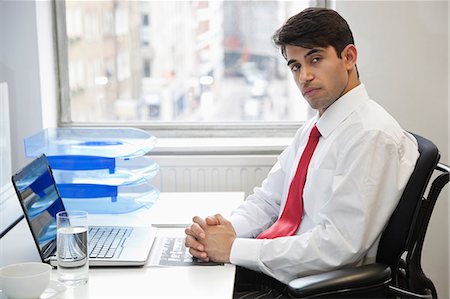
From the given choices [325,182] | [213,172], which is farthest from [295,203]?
[213,172]

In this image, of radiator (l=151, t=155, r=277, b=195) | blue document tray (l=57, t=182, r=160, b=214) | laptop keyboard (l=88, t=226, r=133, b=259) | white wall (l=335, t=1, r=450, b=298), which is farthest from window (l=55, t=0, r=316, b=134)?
laptop keyboard (l=88, t=226, r=133, b=259)

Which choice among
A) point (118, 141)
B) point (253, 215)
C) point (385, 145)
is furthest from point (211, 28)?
point (385, 145)

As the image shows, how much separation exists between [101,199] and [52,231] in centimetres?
47

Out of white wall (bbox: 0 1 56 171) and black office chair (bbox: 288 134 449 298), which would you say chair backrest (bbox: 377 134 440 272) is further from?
white wall (bbox: 0 1 56 171)

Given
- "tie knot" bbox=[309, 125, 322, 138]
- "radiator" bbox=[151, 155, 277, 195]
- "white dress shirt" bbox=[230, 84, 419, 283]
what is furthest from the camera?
"radiator" bbox=[151, 155, 277, 195]

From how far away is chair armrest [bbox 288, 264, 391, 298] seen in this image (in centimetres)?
162

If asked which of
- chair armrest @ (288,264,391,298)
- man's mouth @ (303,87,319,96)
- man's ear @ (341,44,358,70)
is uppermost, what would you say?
man's ear @ (341,44,358,70)

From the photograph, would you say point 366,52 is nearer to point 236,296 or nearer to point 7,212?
point 236,296

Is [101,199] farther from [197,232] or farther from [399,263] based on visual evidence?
[399,263]

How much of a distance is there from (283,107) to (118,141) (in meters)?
0.95

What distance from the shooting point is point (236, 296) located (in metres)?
1.91

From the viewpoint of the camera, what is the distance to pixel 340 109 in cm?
193

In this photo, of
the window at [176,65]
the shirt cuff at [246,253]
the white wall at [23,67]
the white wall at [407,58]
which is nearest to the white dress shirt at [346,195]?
the shirt cuff at [246,253]

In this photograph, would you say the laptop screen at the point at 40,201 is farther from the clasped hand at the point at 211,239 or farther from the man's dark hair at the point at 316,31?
the man's dark hair at the point at 316,31
